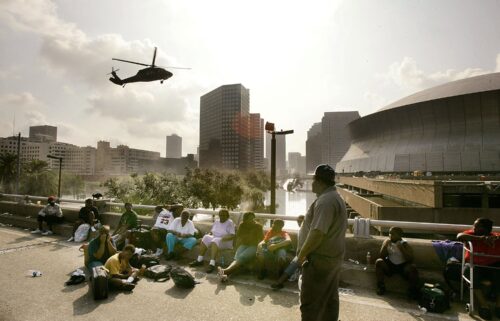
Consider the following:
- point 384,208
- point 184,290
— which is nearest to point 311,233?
point 184,290

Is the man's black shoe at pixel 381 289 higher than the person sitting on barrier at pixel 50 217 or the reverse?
the reverse

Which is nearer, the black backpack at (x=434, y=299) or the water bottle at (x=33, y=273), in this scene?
the black backpack at (x=434, y=299)

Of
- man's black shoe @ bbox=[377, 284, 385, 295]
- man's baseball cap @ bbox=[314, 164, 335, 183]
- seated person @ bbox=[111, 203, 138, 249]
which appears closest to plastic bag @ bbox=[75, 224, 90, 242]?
seated person @ bbox=[111, 203, 138, 249]

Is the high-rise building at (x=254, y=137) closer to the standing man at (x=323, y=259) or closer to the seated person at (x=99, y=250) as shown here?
the seated person at (x=99, y=250)

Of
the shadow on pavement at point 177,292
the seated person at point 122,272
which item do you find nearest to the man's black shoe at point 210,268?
the shadow on pavement at point 177,292

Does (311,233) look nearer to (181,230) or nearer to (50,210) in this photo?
(181,230)

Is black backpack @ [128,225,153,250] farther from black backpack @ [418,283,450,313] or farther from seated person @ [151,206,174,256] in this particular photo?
black backpack @ [418,283,450,313]
